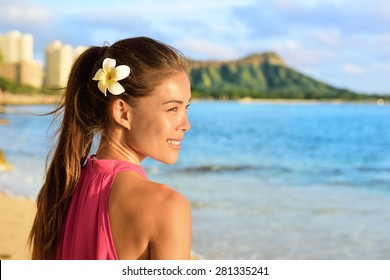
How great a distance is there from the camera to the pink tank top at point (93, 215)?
121 cm

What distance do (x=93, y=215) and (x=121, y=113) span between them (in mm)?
231

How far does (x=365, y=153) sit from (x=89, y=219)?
21.7 m

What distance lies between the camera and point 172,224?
112 cm

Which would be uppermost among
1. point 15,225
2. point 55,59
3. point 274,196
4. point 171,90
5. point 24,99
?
point 171,90

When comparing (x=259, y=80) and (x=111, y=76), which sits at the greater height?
(x=111, y=76)

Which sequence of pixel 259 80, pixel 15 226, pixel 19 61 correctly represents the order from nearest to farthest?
1. pixel 15 226
2. pixel 19 61
3. pixel 259 80

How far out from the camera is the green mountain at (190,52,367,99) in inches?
3511

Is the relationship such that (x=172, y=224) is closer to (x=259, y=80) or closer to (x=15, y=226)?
(x=15, y=226)

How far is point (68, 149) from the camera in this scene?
4.69 feet

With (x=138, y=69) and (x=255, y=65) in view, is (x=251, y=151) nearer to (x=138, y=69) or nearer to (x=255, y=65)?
(x=138, y=69)

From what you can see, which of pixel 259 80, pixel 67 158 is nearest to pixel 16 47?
pixel 259 80

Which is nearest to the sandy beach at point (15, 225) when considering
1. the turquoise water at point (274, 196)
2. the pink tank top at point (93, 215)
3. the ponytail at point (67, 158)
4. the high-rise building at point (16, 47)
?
the turquoise water at point (274, 196)

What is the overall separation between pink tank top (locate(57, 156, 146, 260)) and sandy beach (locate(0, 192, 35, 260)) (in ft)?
12.4
